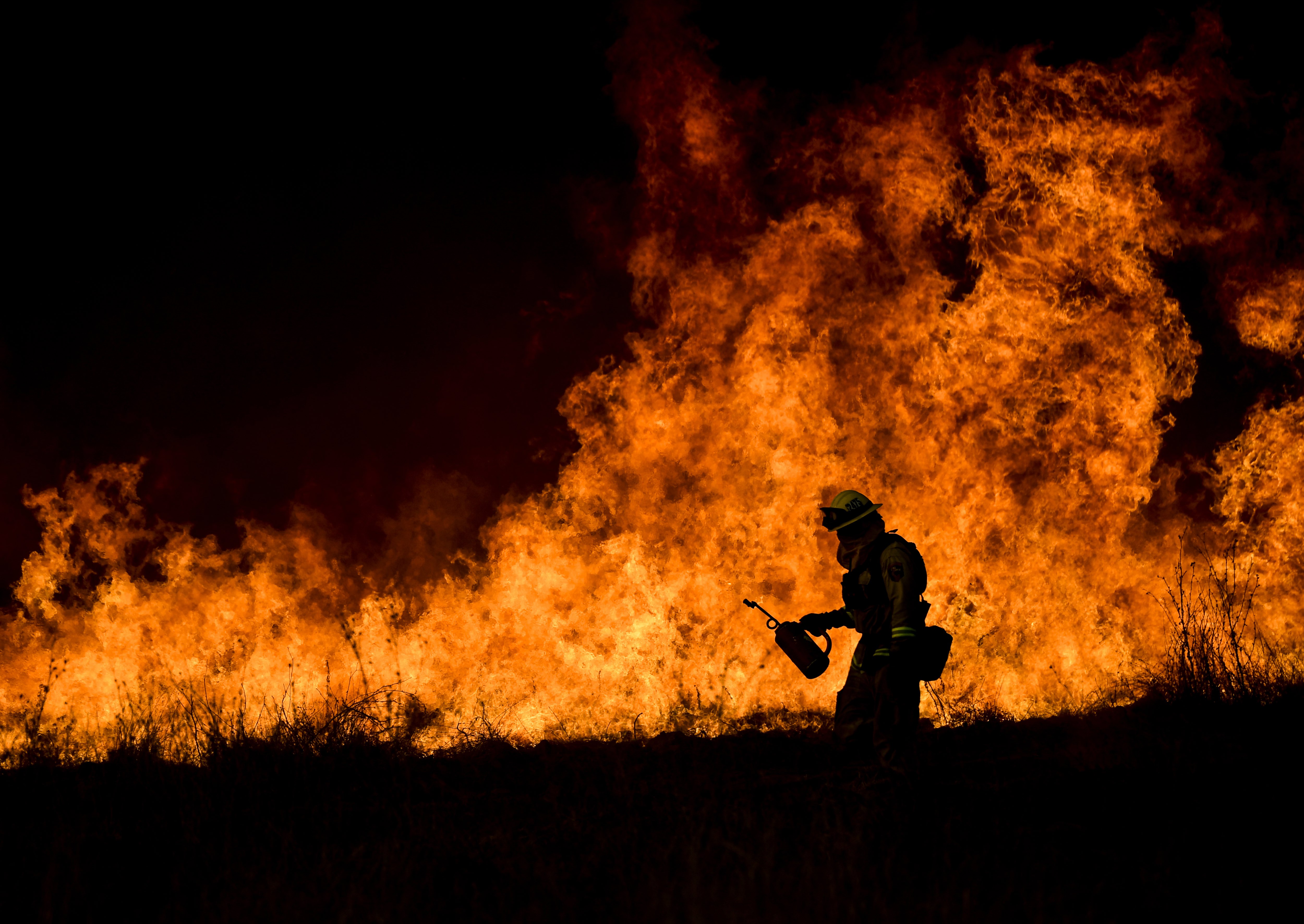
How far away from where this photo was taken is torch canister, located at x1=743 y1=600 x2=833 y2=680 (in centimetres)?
632

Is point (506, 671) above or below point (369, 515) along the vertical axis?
below

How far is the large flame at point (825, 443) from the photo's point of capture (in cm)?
966

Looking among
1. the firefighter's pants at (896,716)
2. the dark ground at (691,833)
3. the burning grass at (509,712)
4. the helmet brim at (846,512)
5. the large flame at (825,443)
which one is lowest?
the dark ground at (691,833)

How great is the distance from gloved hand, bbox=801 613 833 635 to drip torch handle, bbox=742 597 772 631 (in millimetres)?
213

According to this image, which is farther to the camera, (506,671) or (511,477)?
(511,477)

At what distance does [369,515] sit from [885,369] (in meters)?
7.32

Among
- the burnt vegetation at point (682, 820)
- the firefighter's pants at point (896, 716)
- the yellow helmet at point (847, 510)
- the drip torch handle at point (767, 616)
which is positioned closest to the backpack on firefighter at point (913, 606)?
the firefighter's pants at point (896, 716)

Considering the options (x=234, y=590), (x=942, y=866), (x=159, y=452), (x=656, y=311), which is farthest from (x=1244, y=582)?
(x=159, y=452)

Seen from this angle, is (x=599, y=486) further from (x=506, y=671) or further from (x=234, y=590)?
(x=234, y=590)

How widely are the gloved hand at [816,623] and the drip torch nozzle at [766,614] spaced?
0.23m

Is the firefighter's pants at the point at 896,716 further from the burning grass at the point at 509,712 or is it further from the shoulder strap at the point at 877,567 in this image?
the burning grass at the point at 509,712

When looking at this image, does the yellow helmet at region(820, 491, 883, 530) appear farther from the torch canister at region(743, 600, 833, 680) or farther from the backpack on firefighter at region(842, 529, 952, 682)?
the torch canister at region(743, 600, 833, 680)

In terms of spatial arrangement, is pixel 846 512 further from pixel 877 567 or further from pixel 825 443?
pixel 825 443

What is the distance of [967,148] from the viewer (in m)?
10.5
